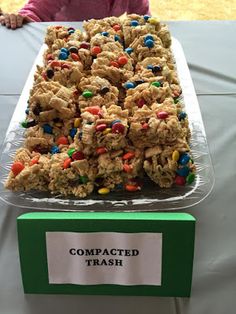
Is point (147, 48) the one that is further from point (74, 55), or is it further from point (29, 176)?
point (29, 176)

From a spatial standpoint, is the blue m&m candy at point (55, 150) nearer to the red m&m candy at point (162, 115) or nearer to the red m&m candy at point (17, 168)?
the red m&m candy at point (17, 168)

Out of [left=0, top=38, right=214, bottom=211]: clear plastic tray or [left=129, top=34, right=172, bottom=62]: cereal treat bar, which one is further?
[left=129, top=34, right=172, bottom=62]: cereal treat bar

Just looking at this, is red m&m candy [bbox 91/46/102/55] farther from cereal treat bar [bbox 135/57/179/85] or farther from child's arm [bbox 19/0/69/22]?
child's arm [bbox 19/0/69/22]

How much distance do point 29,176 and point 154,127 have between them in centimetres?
25

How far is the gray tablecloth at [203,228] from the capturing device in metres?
0.77

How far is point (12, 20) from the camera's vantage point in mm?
1781

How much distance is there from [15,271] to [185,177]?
14.0 inches

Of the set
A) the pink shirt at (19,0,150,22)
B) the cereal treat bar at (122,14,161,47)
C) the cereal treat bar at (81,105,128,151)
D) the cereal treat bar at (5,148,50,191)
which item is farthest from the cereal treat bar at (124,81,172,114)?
the pink shirt at (19,0,150,22)

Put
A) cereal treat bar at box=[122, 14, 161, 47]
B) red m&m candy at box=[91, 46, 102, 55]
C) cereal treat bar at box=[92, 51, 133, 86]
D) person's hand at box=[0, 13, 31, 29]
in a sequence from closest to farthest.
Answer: cereal treat bar at box=[92, 51, 133, 86], red m&m candy at box=[91, 46, 102, 55], cereal treat bar at box=[122, 14, 161, 47], person's hand at box=[0, 13, 31, 29]

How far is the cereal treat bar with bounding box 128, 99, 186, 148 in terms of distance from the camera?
37.0 inches

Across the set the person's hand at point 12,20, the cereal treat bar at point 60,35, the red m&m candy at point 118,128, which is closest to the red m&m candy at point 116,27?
the cereal treat bar at point 60,35

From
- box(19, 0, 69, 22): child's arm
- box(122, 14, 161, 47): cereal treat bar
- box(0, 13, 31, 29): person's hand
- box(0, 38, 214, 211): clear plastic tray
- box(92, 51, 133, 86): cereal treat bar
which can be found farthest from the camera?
box(19, 0, 69, 22): child's arm

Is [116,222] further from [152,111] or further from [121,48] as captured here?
[121,48]

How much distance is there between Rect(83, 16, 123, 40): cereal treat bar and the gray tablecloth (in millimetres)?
228
